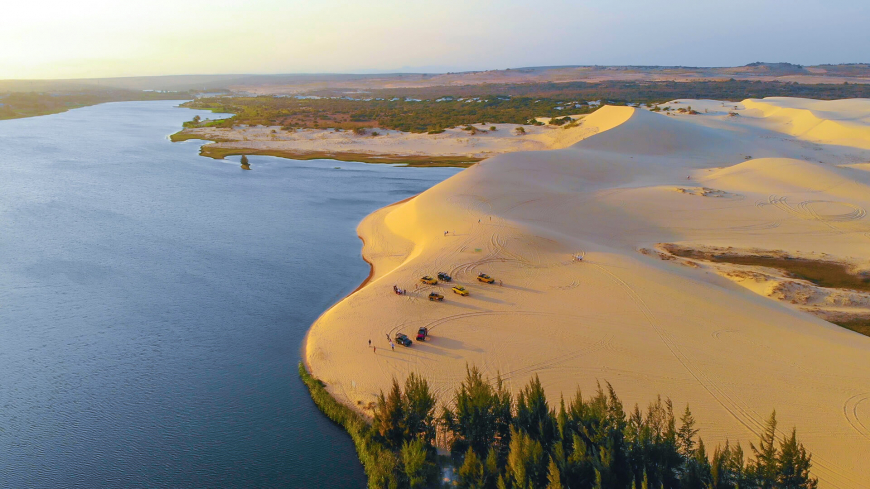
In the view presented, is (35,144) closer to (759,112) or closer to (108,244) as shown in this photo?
(108,244)

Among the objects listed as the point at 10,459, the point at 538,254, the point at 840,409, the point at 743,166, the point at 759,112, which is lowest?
the point at 10,459

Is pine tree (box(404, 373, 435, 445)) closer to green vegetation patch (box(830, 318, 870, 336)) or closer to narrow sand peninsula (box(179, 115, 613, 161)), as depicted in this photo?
green vegetation patch (box(830, 318, 870, 336))

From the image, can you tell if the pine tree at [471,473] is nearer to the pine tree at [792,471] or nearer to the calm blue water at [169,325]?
the calm blue water at [169,325]

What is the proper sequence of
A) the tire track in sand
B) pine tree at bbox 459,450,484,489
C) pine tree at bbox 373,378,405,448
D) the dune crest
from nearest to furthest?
pine tree at bbox 459,450,484,489
the tire track in sand
pine tree at bbox 373,378,405,448
the dune crest

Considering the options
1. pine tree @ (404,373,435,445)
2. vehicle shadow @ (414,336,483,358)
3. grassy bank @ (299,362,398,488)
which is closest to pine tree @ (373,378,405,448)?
pine tree @ (404,373,435,445)

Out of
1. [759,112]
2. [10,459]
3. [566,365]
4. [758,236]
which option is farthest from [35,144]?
[759,112]

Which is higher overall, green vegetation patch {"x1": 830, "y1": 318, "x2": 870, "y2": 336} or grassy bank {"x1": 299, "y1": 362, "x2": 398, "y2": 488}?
green vegetation patch {"x1": 830, "y1": 318, "x2": 870, "y2": 336}
